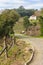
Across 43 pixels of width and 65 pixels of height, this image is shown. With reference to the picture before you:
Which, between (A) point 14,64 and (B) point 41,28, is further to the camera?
(B) point 41,28

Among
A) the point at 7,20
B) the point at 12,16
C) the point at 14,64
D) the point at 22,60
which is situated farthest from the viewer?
the point at 12,16

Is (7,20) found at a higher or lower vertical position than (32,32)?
higher

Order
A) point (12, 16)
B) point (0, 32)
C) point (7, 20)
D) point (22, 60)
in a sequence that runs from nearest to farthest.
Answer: point (22, 60) < point (0, 32) < point (7, 20) < point (12, 16)

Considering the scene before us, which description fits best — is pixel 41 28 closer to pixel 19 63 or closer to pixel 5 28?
pixel 5 28

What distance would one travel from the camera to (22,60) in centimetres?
1506

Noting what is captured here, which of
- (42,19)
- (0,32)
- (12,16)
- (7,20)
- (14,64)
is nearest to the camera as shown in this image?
(14,64)

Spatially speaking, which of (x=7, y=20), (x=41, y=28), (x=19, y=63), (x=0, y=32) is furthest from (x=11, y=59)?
(x=41, y=28)

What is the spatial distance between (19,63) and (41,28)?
92.2 feet

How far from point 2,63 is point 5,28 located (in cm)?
1994

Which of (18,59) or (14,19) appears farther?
(14,19)

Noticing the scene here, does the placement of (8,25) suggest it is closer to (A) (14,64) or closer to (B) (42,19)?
(B) (42,19)

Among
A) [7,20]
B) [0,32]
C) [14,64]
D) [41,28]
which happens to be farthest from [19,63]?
[41,28]

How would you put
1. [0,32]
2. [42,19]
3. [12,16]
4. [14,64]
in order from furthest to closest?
[42,19] → [12,16] → [0,32] → [14,64]

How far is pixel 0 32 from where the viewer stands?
3225 cm
